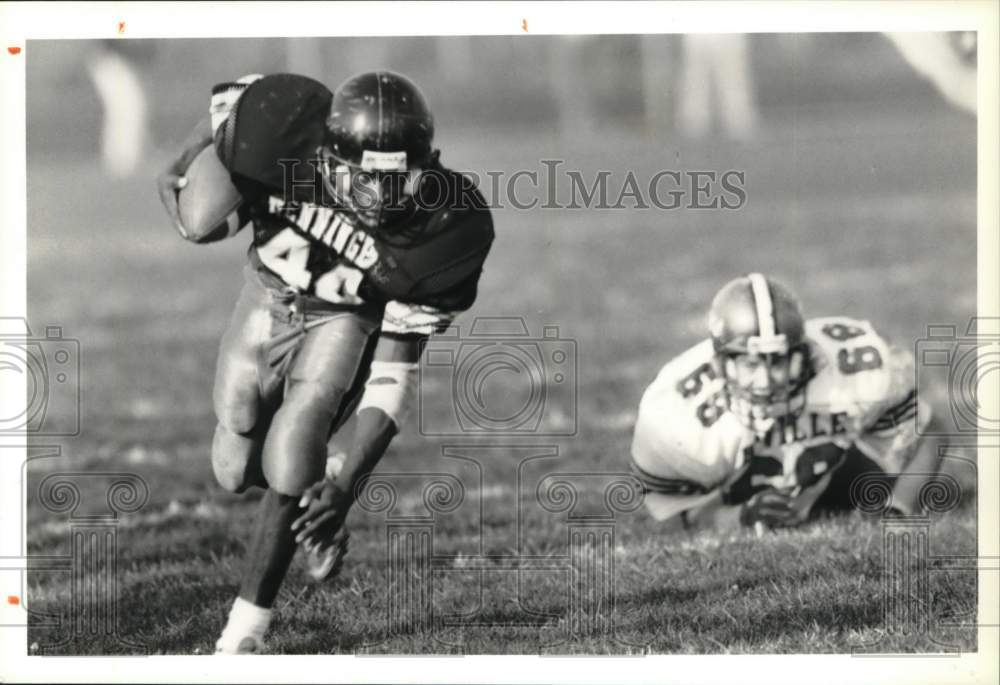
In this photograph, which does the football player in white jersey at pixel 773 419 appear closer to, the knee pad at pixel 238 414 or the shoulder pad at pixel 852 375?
the shoulder pad at pixel 852 375

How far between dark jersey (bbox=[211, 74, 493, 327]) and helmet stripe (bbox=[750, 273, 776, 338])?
37.4 inches

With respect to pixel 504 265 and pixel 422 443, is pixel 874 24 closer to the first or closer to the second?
pixel 504 265

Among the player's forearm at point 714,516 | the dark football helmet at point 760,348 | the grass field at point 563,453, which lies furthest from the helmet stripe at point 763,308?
the player's forearm at point 714,516

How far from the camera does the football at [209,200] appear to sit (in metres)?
5.97

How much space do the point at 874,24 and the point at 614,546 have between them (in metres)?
1.92

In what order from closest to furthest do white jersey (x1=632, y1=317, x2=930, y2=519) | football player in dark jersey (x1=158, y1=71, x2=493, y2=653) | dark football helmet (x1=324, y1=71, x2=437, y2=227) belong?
dark football helmet (x1=324, y1=71, x2=437, y2=227)
football player in dark jersey (x1=158, y1=71, x2=493, y2=653)
white jersey (x1=632, y1=317, x2=930, y2=519)

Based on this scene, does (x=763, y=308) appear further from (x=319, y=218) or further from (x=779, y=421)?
(x=319, y=218)

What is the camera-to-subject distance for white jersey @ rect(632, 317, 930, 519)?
250 inches

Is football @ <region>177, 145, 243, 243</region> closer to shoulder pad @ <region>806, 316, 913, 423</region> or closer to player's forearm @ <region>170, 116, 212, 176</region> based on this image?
player's forearm @ <region>170, 116, 212, 176</region>

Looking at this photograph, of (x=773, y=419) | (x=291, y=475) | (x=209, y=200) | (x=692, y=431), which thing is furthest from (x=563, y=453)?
(x=209, y=200)

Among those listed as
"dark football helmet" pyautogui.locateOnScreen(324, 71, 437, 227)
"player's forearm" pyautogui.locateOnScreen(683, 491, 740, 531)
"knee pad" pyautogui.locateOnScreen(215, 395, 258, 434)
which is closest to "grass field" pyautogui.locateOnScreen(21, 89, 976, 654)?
"player's forearm" pyautogui.locateOnScreen(683, 491, 740, 531)

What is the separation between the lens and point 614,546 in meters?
6.23

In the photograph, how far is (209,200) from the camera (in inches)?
236

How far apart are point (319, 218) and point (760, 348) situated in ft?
5.05
